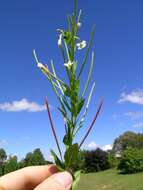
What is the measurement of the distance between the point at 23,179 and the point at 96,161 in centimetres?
3567

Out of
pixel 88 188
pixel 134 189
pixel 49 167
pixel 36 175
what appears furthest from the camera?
pixel 88 188

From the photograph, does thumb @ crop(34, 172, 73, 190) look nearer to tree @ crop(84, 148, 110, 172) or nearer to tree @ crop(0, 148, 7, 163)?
tree @ crop(84, 148, 110, 172)

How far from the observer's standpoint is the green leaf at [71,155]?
1.72 meters

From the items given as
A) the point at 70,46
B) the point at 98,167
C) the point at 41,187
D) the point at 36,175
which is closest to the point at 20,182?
the point at 36,175

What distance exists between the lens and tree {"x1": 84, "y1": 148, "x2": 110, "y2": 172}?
37062 mm

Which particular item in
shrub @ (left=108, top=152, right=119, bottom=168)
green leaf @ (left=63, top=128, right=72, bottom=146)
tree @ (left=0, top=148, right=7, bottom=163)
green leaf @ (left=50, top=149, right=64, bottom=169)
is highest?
tree @ (left=0, top=148, right=7, bottom=163)

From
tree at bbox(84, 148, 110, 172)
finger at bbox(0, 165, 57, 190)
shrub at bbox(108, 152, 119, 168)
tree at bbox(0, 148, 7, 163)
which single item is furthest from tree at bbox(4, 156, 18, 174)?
finger at bbox(0, 165, 57, 190)

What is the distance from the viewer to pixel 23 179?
2.29m

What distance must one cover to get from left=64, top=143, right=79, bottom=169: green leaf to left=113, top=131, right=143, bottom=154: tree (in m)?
59.6

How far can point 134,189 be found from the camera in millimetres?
19281

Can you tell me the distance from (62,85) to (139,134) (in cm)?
6188

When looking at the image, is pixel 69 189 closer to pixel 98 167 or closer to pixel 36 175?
pixel 36 175

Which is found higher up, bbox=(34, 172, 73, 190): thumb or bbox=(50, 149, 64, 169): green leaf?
bbox=(50, 149, 64, 169): green leaf

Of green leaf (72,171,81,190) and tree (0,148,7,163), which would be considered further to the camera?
tree (0,148,7,163)
